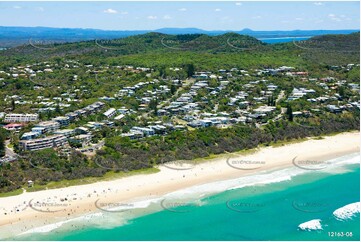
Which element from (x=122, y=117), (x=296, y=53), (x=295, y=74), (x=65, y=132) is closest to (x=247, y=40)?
(x=296, y=53)

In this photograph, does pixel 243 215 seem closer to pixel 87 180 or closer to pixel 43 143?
pixel 87 180

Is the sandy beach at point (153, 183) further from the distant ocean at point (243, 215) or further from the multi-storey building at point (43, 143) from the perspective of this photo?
the multi-storey building at point (43, 143)

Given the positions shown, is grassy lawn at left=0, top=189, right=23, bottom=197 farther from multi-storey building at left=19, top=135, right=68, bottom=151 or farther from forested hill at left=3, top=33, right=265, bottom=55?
forested hill at left=3, top=33, right=265, bottom=55

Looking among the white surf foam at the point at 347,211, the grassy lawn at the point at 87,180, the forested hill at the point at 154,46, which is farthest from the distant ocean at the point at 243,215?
the forested hill at the point at 154,46

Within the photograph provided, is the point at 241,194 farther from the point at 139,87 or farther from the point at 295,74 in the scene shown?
the point at 295,74

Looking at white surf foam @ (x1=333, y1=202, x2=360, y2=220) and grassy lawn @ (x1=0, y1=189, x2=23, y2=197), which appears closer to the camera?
white surf foam @ (x1=333, y1=202, x2=360, y2=220)

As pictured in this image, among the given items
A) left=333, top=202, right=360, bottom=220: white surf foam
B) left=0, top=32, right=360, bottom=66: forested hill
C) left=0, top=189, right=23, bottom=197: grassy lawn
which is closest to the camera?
left=333, top=202, right=360, bottom=220: white surf foam

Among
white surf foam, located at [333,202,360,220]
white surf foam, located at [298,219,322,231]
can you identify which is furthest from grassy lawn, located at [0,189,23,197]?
white surf foam, located at [333,202,360,220]
